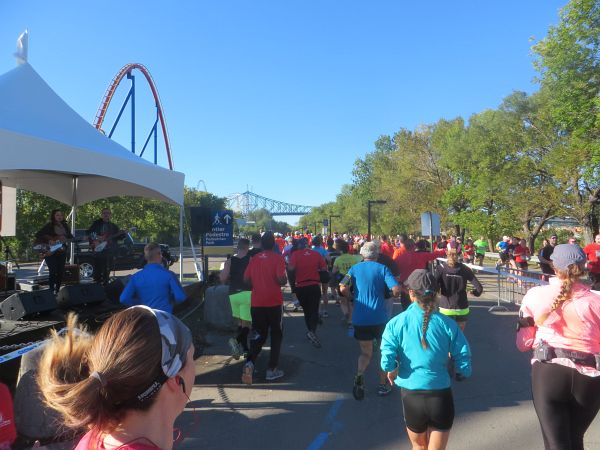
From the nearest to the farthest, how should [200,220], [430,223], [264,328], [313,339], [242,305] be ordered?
[264,328]
[242,305]
[313,339]
[200,220]
[430,223]

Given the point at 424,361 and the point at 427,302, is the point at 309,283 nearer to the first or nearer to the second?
the point at 427,302

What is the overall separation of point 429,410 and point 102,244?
8279 millimetres

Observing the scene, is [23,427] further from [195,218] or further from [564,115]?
[564,115]

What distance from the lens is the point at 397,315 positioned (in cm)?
347

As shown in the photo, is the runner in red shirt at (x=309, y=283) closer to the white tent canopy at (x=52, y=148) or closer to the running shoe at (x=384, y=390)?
the running shoe at (x=384, y=390)

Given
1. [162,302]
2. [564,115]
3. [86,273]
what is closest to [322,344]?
[162,302]

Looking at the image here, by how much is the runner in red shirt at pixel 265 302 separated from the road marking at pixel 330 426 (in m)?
1.18

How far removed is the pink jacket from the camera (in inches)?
107

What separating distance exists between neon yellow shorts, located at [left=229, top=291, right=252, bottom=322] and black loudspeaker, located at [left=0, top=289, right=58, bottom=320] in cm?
252

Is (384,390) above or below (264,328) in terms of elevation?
below

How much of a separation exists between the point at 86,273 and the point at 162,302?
11.7m

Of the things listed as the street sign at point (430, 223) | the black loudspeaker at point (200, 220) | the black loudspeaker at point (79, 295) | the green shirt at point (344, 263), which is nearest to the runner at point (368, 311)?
the black loudspeaker at point (79, 295)

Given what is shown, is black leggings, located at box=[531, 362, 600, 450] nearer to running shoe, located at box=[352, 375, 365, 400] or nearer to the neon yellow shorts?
running shoe, located at box=[352, 375, 365, 400]

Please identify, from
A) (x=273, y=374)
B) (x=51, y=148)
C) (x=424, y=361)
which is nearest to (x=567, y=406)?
(x=424, y=361)
